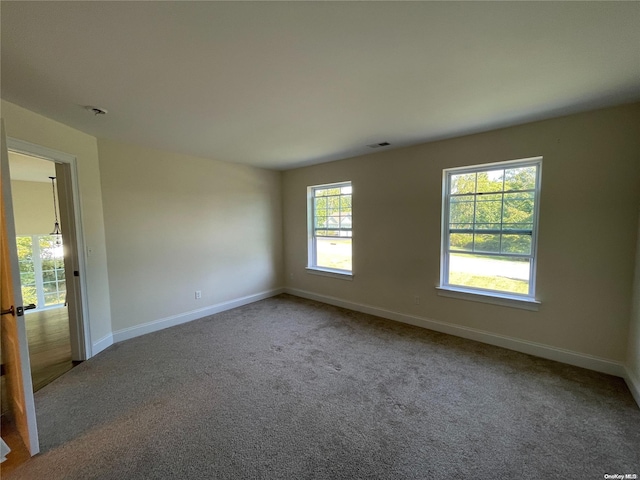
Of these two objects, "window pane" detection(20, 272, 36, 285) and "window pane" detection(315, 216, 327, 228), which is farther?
"window pane" detection(20, 272, 36, 285)

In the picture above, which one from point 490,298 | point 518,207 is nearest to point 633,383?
point 490,298

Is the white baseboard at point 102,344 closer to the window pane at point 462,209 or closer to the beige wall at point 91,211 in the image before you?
the beige wall at point 91,211

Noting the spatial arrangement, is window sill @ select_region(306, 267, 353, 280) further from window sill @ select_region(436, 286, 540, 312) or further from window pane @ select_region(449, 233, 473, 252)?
window pane @ select_region(449, 233, 473, 252)

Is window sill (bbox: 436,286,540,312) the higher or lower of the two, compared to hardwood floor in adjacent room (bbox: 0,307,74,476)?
higher

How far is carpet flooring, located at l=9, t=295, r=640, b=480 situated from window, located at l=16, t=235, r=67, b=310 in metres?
3.78

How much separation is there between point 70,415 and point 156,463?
1010 millimetres

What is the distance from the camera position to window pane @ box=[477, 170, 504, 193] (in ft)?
9.97

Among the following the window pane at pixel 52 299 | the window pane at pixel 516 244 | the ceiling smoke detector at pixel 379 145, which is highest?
the ceiling smoke detector at pixel 379 145

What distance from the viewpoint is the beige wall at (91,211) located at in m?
2.60

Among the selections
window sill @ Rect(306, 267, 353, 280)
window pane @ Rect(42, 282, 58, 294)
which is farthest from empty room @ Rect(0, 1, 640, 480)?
window pane @ Rect(42, 282, 58, 294)

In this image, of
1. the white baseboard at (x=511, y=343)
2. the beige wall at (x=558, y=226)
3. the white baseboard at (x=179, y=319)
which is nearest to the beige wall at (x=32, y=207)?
the white baseboard at (x=179, y=319)

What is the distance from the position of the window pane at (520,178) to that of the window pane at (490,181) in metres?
0.06

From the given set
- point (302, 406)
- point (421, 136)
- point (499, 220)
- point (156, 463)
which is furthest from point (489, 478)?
point (421, 136)

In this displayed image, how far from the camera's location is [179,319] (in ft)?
12.6
